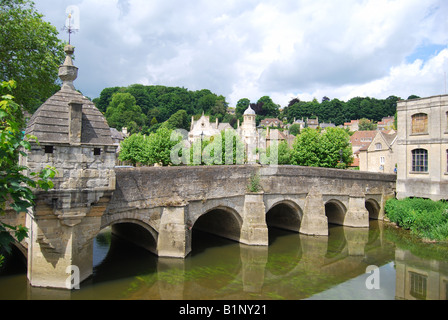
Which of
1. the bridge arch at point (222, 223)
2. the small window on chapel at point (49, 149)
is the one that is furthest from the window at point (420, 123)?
the small window on chapel at point (49, 149)

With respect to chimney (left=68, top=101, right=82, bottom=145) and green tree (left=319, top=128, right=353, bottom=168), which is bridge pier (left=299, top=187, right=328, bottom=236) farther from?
chimney (left=68, top=101, right=82, bottom=145)

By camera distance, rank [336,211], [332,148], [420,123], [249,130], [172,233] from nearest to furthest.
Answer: [172,233] < [420,123] < [336,211] < [332,148] < [249,130]

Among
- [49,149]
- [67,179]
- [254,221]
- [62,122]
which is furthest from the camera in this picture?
[254,221]

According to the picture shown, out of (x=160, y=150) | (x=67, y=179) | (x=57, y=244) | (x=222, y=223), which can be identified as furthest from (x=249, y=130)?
(x=57, y=244)

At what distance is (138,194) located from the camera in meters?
14.5

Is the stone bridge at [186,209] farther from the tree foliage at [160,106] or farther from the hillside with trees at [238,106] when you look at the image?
the hillside with trees at [238,106]

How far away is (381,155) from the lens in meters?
37.2

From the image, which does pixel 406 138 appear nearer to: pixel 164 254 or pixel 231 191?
pixel 231 191

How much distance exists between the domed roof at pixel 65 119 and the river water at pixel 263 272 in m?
5.51

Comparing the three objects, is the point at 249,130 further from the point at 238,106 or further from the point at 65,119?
the point at 65,119

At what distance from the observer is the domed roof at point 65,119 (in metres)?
10.9

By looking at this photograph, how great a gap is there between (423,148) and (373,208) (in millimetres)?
6273

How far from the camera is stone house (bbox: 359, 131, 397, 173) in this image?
118 feet
